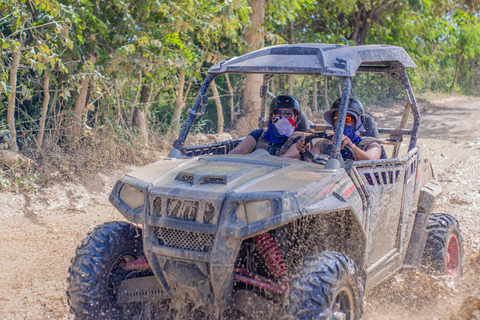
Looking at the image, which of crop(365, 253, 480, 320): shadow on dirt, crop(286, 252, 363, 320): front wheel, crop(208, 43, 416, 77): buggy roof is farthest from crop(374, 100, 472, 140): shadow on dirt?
crop(286, 252, 363, 320): front wheel

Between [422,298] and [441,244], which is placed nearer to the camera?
[422,298]

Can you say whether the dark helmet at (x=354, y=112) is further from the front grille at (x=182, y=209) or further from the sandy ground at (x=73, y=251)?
the front grille at (x=182, y=209)

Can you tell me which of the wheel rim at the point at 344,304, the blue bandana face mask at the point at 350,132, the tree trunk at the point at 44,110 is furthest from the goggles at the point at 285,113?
the tree trunk at the point at 44,110

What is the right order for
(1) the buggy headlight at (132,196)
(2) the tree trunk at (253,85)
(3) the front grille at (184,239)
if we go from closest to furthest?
1. (3) the front grille at (184,239)
2. (1) the buggy headlight at (132,196)
3. (2) the tree trunk at (253,85)

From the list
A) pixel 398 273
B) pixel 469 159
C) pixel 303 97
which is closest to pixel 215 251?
pixel 398 273

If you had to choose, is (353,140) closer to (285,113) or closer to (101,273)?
(285,113)

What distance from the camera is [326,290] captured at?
3053 mm

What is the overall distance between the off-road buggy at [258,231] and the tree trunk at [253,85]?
6540 mm

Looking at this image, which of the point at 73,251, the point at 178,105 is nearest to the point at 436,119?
the point at 178,105

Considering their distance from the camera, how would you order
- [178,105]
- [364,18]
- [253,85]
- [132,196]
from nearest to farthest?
[132,196] < [178,105] < [253,85] < [364,18]

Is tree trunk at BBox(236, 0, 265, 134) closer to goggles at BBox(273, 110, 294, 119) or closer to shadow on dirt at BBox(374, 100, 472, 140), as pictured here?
shadow on dirt at BBox(374, 100, 472, 140)

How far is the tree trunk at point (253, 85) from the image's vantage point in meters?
10.7

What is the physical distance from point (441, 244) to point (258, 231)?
8.15 ft

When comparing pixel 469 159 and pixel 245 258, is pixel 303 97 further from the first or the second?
pixel 245 258
